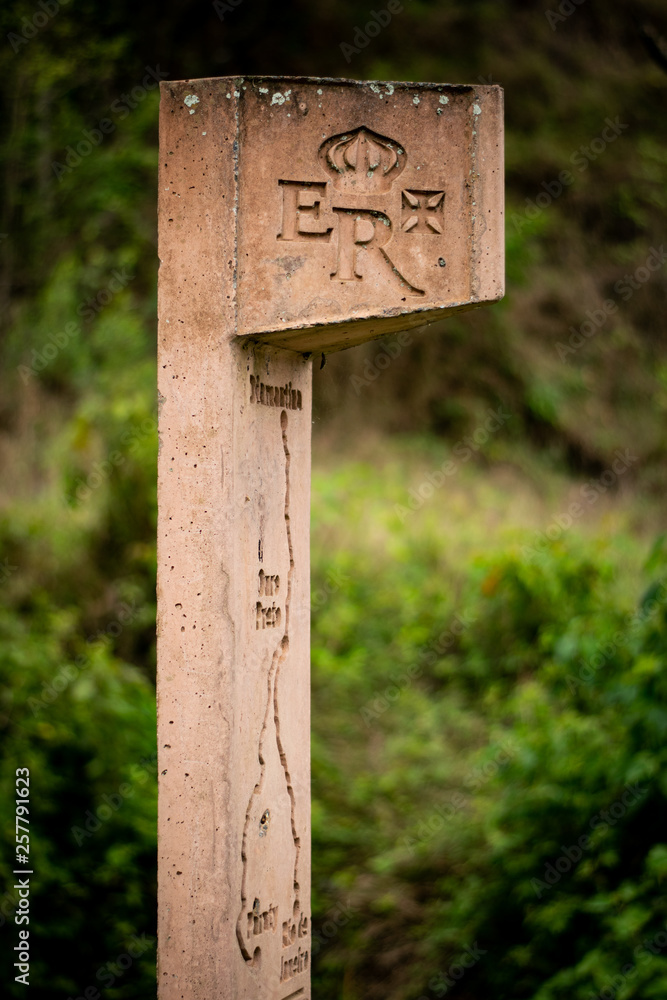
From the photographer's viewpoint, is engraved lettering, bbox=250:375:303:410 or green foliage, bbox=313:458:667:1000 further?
green foliage, bbox=313:458:667:1000

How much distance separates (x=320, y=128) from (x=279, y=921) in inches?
70.9

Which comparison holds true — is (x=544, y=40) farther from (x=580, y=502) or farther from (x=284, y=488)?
(x=284, y=488)

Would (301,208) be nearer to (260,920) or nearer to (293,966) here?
(260,920)

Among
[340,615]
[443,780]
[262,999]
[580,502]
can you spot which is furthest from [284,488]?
[580,502]

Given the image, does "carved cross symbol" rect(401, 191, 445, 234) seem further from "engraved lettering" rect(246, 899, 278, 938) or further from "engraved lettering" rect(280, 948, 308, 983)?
"engraved lettering" rect(280, 948, 308, 983)

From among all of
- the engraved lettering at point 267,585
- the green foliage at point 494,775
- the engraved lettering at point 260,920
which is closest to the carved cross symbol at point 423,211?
the engraved lettering at point 267,585

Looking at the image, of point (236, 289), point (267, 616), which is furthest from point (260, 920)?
point (236, 289)

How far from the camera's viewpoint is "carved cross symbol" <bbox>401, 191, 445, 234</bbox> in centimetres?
208

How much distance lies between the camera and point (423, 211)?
2.09m

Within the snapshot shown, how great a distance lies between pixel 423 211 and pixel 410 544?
489 centimetres

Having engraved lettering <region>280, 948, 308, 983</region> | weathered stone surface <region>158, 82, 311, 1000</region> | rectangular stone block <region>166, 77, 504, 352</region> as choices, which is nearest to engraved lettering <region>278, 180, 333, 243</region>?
rectangular stone block <region>166, 77, 504, 352</region>

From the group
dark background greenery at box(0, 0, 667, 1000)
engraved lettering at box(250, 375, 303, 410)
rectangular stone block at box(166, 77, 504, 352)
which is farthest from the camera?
dark background greenery at box(0, 0, 667, 1000)

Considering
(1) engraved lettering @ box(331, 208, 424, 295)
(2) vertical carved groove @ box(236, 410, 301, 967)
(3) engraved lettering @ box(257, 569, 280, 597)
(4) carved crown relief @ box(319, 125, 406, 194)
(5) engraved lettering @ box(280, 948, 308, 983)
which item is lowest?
(5) engraved lettering @ box(280, 948, 308, 983)

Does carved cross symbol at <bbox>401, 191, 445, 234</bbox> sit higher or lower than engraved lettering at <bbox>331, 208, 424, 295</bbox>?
higher
